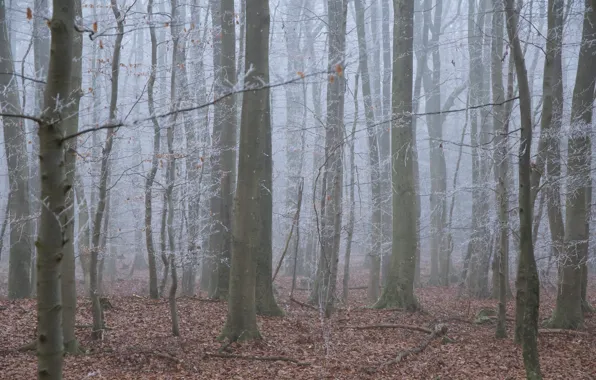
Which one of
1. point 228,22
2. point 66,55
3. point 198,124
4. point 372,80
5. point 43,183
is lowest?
point 43,183

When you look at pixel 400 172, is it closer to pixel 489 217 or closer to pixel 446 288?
pixel 489 217

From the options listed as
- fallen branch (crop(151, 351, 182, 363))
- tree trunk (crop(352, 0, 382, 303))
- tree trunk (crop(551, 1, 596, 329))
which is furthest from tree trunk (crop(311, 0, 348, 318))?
tree trunk (crop(551, 1, 596, 329))

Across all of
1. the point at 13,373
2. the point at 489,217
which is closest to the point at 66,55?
the point at 13,373

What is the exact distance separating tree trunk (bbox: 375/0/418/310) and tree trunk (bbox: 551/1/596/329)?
299 centimetres

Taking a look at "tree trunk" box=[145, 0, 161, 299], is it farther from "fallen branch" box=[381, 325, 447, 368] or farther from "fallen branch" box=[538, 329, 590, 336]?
"fallen branch" box=[538, 329, 590, 336]

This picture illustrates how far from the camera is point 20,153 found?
37.9 ft

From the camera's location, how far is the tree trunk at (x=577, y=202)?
9703 mm

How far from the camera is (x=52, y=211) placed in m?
3.23

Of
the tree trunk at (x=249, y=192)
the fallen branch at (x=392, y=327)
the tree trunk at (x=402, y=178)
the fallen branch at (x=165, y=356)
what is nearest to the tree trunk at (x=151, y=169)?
the tree trunk at (x=249, y=192)

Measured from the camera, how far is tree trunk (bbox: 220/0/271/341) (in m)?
7.89

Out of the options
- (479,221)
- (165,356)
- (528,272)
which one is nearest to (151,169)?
(165,356)

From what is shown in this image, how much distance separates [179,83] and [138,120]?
10111 millimetres

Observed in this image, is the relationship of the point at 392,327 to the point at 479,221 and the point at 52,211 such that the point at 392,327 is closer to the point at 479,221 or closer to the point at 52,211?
the point at 479,221

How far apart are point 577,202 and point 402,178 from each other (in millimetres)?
3649
